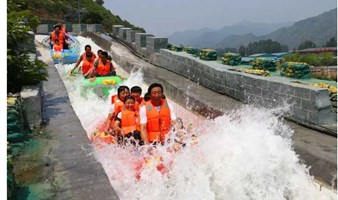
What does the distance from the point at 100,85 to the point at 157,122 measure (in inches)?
228

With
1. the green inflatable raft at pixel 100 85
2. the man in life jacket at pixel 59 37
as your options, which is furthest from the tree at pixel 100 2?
the green inflatable raft at pixel 100 85

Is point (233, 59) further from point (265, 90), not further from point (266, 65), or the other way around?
point (265, 90)

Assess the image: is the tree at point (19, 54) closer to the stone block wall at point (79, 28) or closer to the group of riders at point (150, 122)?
the group of riders at point (150, 122)

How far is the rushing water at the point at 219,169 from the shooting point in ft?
18.6

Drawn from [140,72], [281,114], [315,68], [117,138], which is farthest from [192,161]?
[140,72]

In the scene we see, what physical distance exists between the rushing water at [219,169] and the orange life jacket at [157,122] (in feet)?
1.21

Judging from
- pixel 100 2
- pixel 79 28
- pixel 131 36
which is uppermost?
pixel 100 2

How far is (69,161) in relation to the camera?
5027 mm

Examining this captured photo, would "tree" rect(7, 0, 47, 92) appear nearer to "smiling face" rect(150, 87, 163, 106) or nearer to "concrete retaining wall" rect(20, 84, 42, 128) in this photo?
"concrete retaining wall" rect(20, 84, 42, 128)

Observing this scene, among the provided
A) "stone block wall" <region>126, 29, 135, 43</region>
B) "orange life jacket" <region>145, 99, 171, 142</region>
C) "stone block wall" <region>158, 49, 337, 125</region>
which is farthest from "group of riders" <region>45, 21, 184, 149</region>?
"stone block wall" <region>126, 29, 135, 43</region>

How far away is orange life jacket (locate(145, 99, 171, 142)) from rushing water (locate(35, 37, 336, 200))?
369 millimetres

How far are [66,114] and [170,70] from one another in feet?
28.4

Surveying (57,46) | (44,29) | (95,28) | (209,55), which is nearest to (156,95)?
(209,55)

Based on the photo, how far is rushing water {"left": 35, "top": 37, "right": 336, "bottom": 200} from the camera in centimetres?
568
